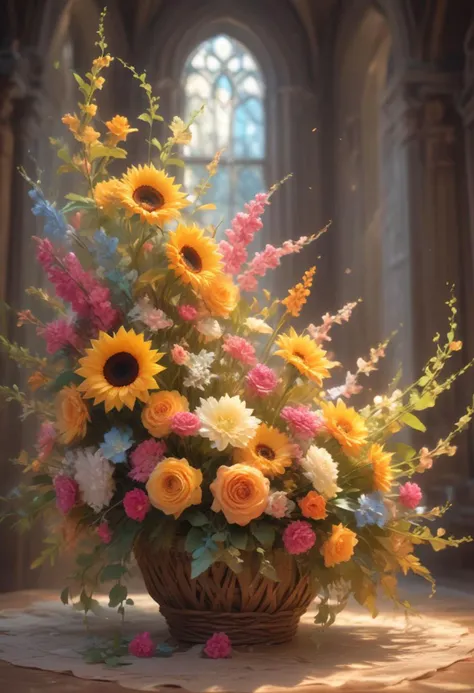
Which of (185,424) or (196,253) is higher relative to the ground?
(196,253)

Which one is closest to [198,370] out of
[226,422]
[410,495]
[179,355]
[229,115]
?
[179,355]

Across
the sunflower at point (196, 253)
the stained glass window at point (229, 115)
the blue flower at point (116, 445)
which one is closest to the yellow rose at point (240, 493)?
the blue flower at point (116, 445)

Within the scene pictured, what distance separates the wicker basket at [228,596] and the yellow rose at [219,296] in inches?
23.2

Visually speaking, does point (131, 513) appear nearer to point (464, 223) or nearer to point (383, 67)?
point (464, 223)

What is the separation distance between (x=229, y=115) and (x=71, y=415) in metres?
4.79

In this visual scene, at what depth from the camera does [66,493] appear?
2.03 meters

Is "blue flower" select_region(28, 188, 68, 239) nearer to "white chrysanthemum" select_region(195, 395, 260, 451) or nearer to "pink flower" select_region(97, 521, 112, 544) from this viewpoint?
"white chrysanthemum" select_region(195, 395, 260, 451)

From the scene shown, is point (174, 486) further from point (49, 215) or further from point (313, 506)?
point (49, 215)

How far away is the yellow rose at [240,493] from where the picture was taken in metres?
1.88

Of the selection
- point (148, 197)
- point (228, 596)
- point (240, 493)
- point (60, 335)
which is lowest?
point (228, 596)

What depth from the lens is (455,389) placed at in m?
4.91

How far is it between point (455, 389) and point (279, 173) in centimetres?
219

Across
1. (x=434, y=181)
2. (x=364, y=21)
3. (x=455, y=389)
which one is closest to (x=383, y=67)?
(x=364, y=21)

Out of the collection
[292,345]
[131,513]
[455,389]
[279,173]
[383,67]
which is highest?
[383,67]
